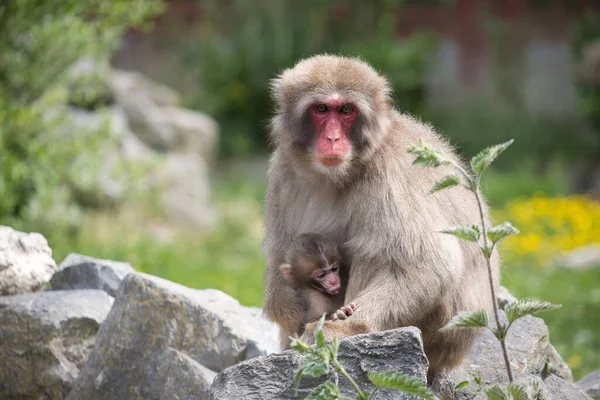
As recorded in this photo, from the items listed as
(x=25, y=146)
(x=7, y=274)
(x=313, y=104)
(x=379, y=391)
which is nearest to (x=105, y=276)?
(x=7, y=274)

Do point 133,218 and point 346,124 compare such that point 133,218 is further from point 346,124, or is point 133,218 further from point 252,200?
point 346,124

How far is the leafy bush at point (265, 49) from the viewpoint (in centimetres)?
1662

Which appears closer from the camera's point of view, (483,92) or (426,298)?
(426,298)

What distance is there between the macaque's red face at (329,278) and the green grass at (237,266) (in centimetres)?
303

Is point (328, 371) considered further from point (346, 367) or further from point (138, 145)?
point (138, 145)

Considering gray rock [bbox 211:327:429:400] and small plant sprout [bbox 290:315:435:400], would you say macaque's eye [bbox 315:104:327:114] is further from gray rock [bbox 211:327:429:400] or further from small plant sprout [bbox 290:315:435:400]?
small plant sprout [bbox 290:315:435:400]

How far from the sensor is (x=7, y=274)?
16.4 feet

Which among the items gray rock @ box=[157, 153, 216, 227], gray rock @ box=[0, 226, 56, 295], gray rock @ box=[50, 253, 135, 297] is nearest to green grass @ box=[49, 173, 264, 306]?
gray rock @ box=[157, 153, 216, 227]

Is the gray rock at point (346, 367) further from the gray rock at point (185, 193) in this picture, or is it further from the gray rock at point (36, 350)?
the gray rock at point (185, 193)

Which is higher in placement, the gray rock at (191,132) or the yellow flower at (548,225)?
the gray rock at (191,132)

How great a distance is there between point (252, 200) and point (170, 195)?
189cm

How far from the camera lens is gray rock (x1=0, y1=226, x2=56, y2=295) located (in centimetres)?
499

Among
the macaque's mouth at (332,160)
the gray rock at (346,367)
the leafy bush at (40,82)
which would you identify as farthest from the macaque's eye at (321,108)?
the leafy bush at (40,82)

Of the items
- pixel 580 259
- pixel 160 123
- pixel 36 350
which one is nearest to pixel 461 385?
pixel 36 350
